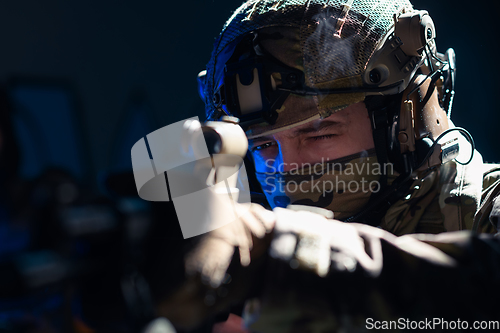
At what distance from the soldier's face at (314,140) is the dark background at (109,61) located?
0.84ft

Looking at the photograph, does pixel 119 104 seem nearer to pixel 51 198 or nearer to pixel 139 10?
pixel 139 10

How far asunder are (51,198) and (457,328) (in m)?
0.46

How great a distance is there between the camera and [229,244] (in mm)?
466

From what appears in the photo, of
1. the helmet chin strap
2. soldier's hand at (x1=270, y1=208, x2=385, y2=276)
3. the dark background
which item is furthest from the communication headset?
soldier's hand at (x1=270, y1=208, x2=385, y2=276)

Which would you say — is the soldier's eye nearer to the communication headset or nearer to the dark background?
the communication headset

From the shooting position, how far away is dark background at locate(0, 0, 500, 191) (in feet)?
1.68

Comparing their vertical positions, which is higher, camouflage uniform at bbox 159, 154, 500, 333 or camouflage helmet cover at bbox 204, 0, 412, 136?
camouflage helmet cover at bbox 204, 0, 412, 136

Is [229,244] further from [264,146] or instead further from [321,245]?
[264,146]

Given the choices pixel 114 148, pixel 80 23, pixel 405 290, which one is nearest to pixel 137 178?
pixel 114 148

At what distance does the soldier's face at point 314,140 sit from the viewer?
104cm

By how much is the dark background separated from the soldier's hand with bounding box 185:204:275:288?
0.13m

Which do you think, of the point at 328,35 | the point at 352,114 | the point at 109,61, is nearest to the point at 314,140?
the point at 352,114

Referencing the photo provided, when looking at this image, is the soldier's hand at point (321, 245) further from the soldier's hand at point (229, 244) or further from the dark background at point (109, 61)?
the dark background at point (109, 61)

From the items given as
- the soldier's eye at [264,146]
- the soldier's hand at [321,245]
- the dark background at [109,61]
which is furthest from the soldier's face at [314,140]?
the soldier's hand at [321,245]
